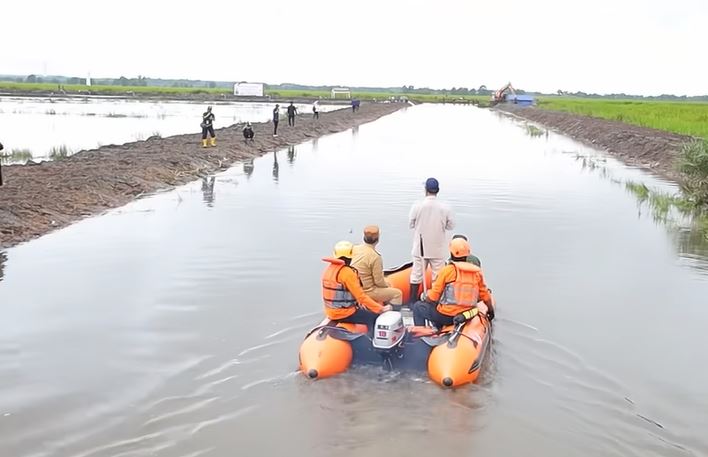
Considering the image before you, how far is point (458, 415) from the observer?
684 centimetres

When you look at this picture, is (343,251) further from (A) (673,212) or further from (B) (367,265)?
(A) (673,212)

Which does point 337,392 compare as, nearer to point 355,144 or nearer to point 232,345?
point 232,345

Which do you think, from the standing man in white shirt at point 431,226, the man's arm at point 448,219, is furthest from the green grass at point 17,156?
the man's arm at point 448,219

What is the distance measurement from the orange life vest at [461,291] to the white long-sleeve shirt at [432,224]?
3.87ft

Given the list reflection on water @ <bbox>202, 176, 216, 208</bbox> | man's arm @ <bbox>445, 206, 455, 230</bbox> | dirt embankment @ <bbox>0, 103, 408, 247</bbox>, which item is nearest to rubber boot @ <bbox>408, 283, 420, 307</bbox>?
man's arm @ <bbox>445, 206, 455, 230</bbox>

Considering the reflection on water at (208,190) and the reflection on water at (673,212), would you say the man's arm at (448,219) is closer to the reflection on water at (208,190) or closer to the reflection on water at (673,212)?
the reflection on water at (673,212)

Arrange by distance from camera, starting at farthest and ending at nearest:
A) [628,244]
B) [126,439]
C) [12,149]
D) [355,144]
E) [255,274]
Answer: [355,144], [12,149], [628,244], [255,274], [126,439]

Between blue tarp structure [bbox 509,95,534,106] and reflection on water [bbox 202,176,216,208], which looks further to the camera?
blue tarp structure [bbox 509,95,534,106]

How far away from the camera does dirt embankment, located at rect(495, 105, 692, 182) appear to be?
92.8 feet

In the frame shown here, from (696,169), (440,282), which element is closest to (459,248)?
(440,282)

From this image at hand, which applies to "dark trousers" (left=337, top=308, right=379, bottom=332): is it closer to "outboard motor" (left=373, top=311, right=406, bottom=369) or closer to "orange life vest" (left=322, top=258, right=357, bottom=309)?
"orange life vest" (left=322, top=258, right=357, bottom=309)

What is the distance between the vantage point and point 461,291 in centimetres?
797

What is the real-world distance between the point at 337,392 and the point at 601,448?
2.47 m

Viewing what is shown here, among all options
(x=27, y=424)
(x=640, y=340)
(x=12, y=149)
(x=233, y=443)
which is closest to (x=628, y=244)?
(x=640, y=340)
